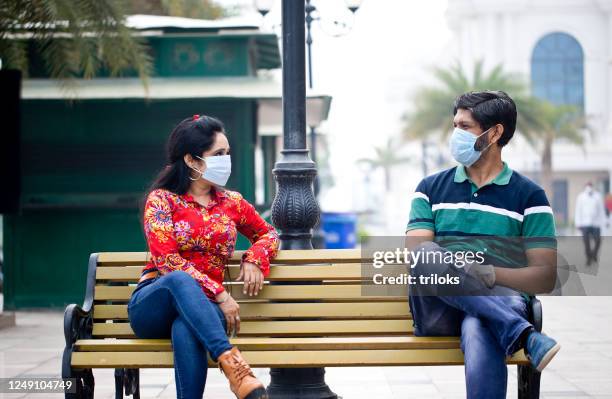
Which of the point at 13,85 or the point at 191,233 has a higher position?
the point at 13,85

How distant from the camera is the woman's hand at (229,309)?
17.6 ft

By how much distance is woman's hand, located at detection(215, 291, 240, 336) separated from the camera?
538 centimetres

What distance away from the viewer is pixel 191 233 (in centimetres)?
546

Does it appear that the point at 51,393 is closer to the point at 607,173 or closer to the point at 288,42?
the point at 288,42

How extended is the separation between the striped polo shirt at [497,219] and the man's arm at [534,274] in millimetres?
50

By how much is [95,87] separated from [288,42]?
23.1ft

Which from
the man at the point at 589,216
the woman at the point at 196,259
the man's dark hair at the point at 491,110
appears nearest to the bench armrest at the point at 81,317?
the woman at the point at 196,259

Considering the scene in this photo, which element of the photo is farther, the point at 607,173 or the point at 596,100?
the point at 596,100

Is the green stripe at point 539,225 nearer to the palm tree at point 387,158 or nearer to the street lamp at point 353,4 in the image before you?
the street lamp at point 353,4

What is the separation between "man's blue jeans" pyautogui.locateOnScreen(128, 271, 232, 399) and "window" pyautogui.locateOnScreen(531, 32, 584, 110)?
69.7 meters

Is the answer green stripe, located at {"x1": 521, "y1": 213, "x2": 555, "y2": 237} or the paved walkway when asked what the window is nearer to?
the paved walkway

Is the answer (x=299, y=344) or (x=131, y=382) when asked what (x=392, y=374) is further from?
(x=299, y=344)

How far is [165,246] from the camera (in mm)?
5344

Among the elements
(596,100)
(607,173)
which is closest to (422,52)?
(596,100)
